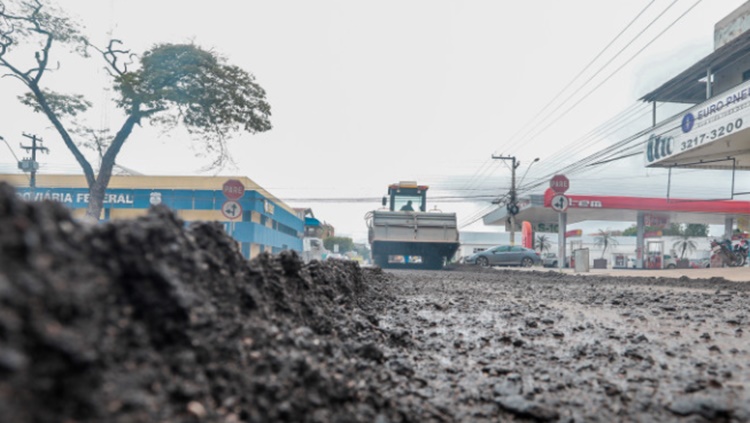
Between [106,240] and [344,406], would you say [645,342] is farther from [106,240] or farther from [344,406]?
[106,240]

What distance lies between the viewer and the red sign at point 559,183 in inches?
568

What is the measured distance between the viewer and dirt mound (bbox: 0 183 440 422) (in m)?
0.98

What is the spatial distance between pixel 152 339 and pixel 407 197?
18.9 m

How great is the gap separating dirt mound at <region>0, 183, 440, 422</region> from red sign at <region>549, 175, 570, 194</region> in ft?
44.4

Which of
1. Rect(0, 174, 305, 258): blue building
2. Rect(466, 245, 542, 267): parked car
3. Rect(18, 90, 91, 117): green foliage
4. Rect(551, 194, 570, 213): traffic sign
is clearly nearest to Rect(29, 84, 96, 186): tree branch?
Rect(18, 90, 91, 117): green foliage

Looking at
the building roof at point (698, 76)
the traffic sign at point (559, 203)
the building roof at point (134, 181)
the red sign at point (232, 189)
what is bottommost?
the red sign at point (232, 189)

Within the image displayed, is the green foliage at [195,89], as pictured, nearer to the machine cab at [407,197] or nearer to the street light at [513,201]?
the machine cab at [407,197]

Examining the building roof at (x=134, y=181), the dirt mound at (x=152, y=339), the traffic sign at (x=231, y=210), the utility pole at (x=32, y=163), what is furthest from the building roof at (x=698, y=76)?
the utility pole at (x=32, y=163)

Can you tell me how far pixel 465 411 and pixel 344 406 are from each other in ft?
1.69

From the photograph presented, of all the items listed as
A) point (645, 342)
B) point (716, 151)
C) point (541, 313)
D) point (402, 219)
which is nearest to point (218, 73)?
point (402, 219)

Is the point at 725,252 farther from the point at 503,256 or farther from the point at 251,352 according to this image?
the point at 251,352

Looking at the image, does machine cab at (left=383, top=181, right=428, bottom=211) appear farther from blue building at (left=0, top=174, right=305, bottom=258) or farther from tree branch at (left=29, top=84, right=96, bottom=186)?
tree branch at (left=29, top=84, right=96, bottom=186)

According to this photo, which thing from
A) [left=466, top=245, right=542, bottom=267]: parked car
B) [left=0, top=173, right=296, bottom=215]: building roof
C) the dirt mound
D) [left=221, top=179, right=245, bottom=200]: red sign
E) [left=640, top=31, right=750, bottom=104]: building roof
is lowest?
[left=466, top=245, right=542, bottom=267]: parked car

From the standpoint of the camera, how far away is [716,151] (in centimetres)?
1530
